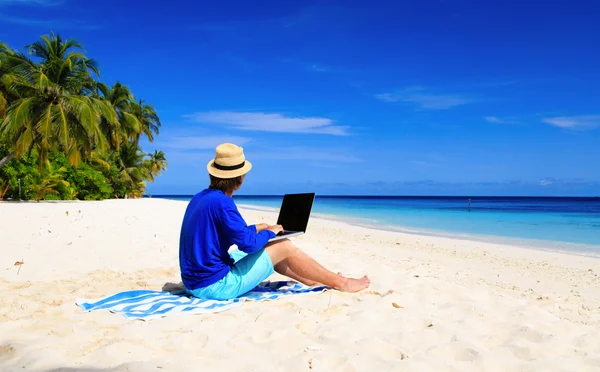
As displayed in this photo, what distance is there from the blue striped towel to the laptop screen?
2.02 ft

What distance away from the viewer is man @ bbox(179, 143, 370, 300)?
350cm

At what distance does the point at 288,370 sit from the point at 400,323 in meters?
1.13

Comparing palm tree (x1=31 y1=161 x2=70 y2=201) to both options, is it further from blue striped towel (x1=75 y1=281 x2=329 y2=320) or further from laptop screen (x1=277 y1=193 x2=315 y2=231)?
laptop screen (x1=277 y1=193 x2=315 y2=231)

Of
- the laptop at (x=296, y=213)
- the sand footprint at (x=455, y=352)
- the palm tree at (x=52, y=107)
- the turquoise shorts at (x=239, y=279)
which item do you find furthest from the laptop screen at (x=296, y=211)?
the palm tree at (x=52, y=107)

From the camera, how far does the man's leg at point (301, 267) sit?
389 cm

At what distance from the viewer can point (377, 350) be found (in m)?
2.80

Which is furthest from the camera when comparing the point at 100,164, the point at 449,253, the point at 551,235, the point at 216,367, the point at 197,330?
the point at 100,164

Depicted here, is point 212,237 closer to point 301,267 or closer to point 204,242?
point 204,242

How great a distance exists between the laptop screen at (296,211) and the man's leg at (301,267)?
24 cm

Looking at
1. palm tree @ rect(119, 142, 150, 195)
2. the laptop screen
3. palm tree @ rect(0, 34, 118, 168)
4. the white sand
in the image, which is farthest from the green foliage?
the laptop screen

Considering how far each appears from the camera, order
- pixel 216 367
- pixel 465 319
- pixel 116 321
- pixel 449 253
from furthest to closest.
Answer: pixel 449 253, pixel 465 319, pixel 116 321, pixel 216 367

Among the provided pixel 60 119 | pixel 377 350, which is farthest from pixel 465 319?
pixel 60 119

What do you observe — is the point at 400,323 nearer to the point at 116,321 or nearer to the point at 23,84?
the point at 116,321

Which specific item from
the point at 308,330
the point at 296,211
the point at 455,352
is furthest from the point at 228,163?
the point at 455,352
